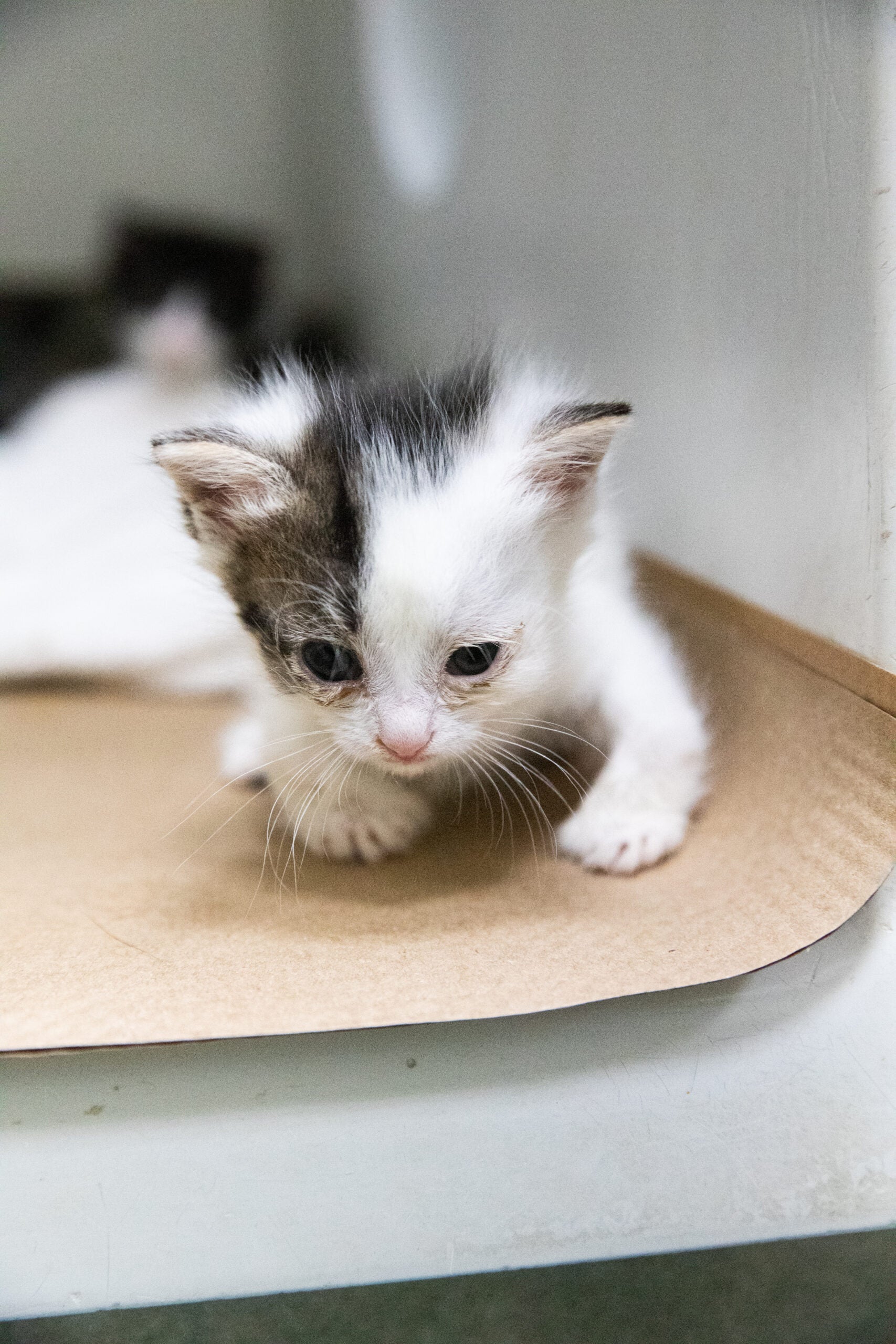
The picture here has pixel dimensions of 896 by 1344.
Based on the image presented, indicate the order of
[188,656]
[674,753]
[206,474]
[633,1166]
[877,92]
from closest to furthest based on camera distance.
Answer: [633,1166], [877,92], [206,474], [674,753], [188,656]

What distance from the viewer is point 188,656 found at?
6.98 ft

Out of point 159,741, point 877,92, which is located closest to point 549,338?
point 877,92

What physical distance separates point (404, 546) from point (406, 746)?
219 millimetres

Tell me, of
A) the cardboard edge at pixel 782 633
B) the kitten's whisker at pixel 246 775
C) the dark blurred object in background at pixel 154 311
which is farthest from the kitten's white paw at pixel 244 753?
the dark blurred object in background at pixel 154 311

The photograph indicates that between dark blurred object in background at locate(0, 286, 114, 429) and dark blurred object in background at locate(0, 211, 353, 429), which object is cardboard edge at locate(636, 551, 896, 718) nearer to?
dark blurred object in background at locate(0, 211, 353, 429)

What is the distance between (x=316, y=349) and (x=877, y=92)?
1.15 meters

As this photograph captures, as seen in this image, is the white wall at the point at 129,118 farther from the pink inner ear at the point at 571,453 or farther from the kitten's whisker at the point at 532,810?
the kitten's whisker at the point at 532,810

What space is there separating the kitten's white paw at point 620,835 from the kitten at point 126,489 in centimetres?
99

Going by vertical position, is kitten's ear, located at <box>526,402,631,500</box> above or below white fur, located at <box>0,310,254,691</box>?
above

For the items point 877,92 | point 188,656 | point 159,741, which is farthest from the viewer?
point 188,656

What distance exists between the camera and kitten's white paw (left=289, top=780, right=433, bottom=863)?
1297 mm

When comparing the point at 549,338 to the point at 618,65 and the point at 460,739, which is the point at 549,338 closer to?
the point at 618,65

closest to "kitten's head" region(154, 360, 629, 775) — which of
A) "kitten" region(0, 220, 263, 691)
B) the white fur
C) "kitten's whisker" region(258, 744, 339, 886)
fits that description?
"kitten's whisker" region(258, 744, 339, 886)

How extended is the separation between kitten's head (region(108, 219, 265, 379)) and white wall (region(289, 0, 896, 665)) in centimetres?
27
